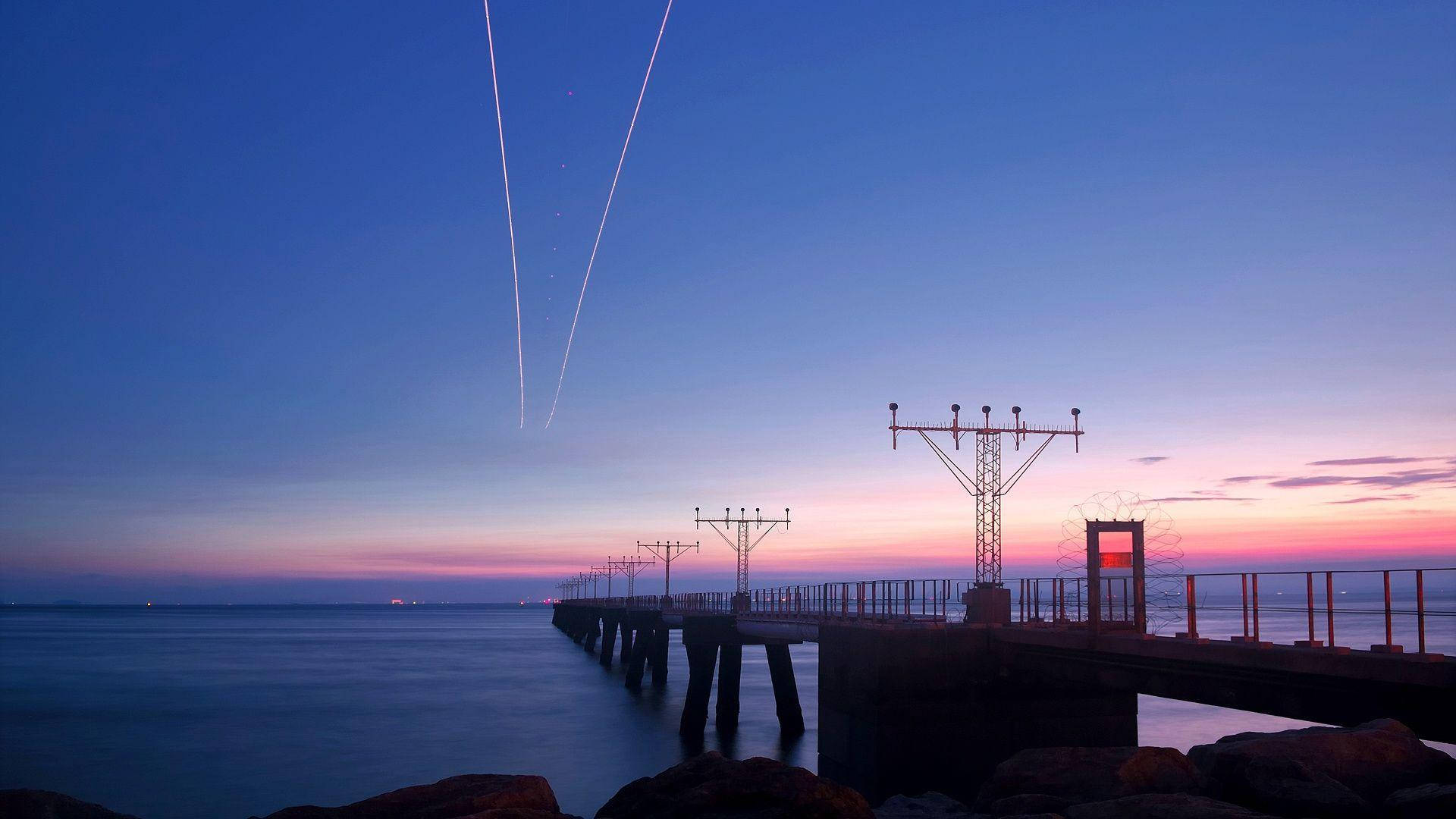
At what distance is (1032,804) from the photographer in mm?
14875

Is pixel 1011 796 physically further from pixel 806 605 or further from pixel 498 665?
pixel 498 665

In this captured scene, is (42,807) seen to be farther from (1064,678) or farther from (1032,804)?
(1064,678)

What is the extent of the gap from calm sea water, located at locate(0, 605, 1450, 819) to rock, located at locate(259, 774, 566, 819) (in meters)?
19.3

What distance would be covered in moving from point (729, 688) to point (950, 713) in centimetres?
2519

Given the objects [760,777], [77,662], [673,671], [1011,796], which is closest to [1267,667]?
[1011,796]

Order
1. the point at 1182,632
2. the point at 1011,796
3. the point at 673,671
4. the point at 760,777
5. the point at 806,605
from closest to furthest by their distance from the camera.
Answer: the point at 760,777 → the point at 1011,796 → the point at 1182,632 → the point at 806,605 → the point at 673,671

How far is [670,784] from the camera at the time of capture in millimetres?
12742

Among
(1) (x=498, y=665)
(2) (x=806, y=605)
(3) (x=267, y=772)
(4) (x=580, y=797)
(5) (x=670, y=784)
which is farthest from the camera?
(1) (x=498, y=665)

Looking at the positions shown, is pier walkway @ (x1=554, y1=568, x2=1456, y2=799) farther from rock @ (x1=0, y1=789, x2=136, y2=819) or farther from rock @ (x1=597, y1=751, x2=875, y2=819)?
rock @ (x1=0, y1=789, x2=136, y2=819)

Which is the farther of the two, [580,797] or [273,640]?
[273,640]

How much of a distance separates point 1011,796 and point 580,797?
20760 mm

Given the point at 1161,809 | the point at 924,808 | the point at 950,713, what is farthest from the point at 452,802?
the point at 950,713

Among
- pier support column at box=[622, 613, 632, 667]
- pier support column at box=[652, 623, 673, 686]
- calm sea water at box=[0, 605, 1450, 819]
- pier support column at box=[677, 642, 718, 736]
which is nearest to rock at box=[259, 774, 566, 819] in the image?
calm sea water at box=[0, 605, 1450, 819]

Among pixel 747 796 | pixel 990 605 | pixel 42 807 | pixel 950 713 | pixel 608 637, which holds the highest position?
pixel 990 605
